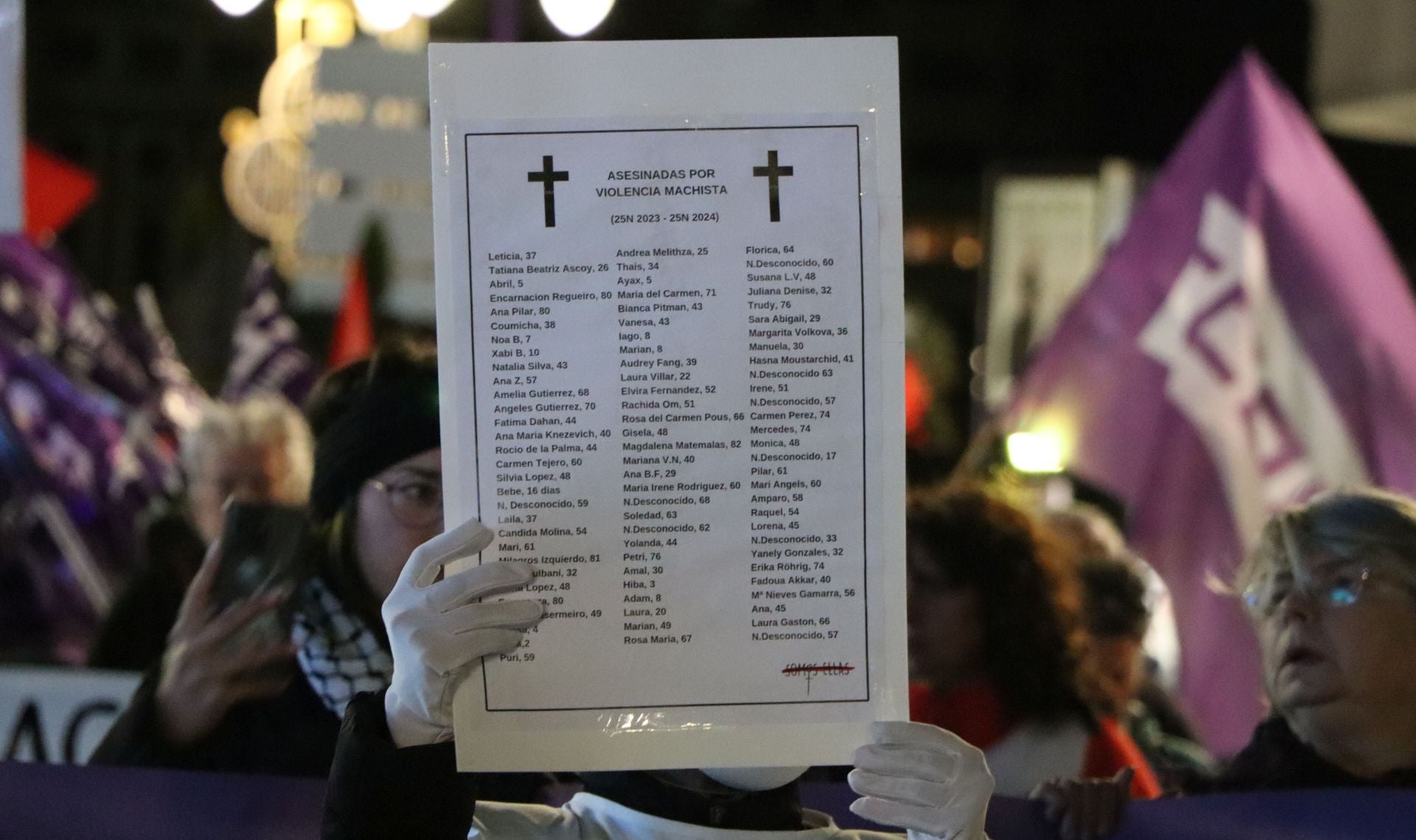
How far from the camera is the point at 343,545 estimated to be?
253 centimetres

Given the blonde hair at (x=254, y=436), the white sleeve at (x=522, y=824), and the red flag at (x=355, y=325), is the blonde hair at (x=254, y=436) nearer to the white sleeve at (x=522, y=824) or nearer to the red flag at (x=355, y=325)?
the red flag at (x=355, y=325)

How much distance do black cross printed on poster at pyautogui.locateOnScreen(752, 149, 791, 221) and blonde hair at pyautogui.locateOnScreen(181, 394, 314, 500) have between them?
3297 mm

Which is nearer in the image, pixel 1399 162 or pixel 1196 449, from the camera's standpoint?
pixel 1196 449

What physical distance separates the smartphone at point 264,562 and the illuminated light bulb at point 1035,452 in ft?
9.42

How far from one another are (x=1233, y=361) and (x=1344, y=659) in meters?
2.11

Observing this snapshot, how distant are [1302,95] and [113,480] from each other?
10.2 metres

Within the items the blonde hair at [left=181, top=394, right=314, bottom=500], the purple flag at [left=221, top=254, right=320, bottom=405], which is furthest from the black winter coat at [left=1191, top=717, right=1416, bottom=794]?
the purple flag at [left=221, top=254, right=320, bottom=405]

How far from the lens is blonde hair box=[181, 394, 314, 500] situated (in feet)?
16.0

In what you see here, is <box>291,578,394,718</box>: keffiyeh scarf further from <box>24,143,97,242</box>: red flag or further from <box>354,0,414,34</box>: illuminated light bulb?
<box>354,0,414,34</box>: illuminated light bulb

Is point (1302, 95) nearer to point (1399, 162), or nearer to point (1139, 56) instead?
point (1399, 162)

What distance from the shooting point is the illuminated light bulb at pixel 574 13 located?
8219mm

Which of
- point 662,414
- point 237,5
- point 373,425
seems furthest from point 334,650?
point 237,5

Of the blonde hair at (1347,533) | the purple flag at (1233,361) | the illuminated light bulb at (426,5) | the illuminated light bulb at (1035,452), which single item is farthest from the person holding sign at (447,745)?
the illuminated light bulb at (426,5)

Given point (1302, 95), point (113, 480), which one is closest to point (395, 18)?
point (113, 480)
